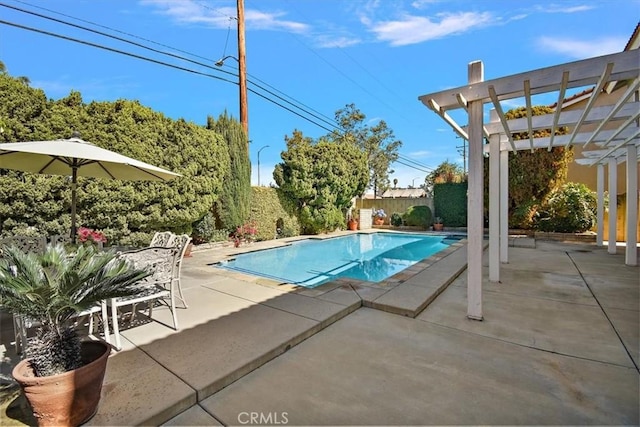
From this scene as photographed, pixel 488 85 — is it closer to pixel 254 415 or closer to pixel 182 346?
pixel 254 415

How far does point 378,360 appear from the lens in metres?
2.61

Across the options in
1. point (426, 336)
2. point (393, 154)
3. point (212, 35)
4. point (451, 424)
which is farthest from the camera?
point (393, 154)

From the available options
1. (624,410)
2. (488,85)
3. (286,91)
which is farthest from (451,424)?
(286,91)

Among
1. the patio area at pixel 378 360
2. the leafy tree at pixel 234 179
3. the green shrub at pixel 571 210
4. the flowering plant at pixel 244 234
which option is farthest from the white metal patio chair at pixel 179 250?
the green shrub at pixel 571 210

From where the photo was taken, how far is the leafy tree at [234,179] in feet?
33.3

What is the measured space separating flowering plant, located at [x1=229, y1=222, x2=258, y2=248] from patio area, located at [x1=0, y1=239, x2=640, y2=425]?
5.56m

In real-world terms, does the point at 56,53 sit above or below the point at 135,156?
above

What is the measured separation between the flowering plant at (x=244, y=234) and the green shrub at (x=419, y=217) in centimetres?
845

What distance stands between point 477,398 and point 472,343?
0.91m

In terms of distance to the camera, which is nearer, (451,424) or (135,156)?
(451,424)

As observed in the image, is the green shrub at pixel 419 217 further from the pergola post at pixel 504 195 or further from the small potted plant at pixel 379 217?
the pergola post at pixel 504 195

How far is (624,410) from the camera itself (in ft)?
6.46

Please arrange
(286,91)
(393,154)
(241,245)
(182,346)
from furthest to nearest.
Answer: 1. (393,154)
2. (286,91)
3. (241,245)
4. (182,346)

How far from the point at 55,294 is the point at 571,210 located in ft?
44.0
